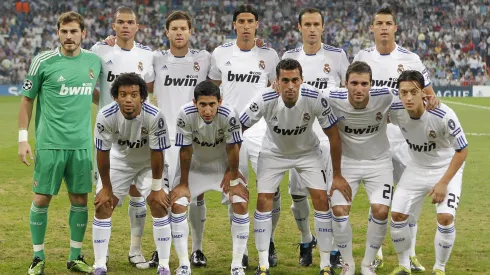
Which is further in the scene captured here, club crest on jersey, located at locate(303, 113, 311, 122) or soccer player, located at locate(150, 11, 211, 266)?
soccer player, located at locate(150, 11, 211, 266)

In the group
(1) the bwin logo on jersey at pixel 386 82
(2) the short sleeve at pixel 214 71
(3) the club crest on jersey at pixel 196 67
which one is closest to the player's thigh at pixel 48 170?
(3) the club crest on jersey at pixel 196 67

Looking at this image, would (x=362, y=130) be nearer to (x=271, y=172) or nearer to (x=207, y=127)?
(x=271, y=172)

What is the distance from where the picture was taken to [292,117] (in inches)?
290

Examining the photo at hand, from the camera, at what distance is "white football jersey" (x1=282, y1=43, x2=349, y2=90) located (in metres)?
8.43

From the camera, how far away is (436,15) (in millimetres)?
41750

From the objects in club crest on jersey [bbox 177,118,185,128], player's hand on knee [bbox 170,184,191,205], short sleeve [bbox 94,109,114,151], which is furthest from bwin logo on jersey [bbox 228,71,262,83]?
short sleeve [bbox 94,109,114,151]

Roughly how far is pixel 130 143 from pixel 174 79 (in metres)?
1.37

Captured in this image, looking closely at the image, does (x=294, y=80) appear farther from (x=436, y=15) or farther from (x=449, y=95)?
(x=436, y=15)

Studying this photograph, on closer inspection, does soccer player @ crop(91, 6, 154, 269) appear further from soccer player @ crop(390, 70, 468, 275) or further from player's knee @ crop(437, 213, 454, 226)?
player's knee @ crop(437, 213, 454, 226)

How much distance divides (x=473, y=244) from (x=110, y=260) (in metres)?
4.07

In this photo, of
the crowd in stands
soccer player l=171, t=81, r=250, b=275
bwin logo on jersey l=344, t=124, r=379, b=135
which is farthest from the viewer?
the crowd in stands

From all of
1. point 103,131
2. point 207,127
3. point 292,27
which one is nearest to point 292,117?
point 207,127

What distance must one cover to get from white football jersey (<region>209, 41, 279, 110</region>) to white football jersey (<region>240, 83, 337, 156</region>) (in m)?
1.05

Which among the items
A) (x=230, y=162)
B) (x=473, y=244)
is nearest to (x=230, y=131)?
(x=230, y=162)
